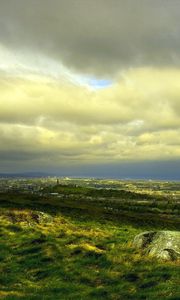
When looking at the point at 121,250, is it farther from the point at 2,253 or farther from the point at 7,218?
the point at 7,218

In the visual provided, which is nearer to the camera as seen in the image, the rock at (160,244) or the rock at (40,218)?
the rock at (160,244)

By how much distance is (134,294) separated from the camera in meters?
21.1

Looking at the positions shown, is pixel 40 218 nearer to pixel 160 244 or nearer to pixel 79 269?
pixel 79 269

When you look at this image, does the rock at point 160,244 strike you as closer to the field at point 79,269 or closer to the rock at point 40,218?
the field at point 79,269

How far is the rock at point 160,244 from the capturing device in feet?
88.2

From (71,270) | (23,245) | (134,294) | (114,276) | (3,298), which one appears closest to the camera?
(3,298)

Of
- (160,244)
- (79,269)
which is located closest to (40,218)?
(79,269)

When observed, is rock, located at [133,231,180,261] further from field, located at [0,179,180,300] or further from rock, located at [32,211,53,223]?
rock, located at [32,211,53,223]

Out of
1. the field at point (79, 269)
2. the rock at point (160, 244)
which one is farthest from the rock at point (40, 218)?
the rock at point (160, 244)

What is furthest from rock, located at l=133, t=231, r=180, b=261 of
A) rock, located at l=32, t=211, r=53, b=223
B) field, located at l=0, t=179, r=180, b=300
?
rock, located at l=32, t=211, r=53, b=223

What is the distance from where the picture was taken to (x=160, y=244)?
28203 mm

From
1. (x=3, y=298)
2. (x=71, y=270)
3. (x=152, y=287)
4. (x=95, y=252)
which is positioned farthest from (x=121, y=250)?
(x=3, y=298)

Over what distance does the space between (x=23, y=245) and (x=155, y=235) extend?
40.5 feet

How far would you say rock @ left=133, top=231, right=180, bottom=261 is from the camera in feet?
88.2
